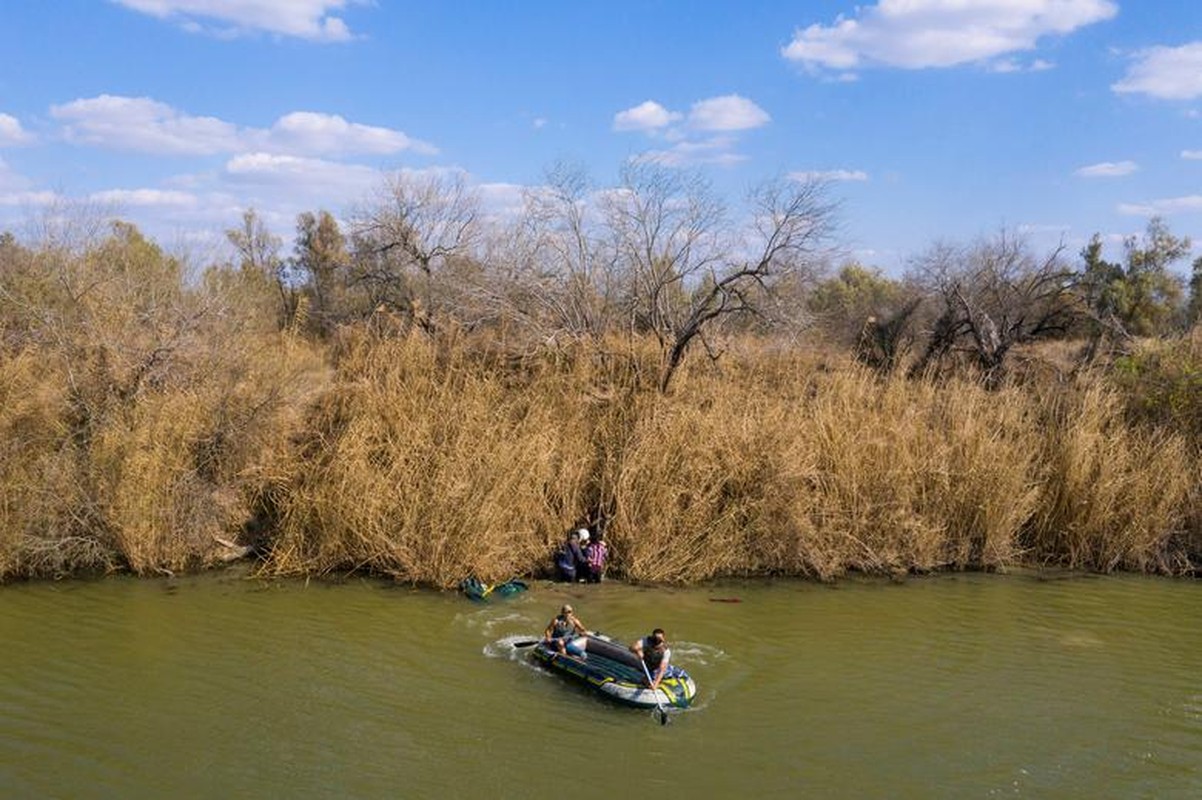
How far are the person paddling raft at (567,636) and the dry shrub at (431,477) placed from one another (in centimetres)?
344

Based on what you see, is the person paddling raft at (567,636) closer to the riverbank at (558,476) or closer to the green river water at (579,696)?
the green river water at (579,696)

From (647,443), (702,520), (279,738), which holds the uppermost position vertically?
(647,443)

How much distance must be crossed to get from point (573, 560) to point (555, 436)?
2.73 m

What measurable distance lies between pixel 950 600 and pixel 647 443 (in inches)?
242

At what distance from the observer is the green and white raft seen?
11.2m

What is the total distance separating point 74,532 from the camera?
619 inches

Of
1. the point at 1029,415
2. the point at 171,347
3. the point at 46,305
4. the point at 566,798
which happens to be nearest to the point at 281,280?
the point at 46,305

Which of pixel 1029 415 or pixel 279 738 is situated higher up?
pixel 1029 415

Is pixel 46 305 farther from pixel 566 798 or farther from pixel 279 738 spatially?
pixel 566 798

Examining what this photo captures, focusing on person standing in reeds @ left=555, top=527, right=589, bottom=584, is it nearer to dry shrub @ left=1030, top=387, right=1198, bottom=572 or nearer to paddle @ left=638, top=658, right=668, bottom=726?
paddle @ left=638, top=658, right=668, bottom=726

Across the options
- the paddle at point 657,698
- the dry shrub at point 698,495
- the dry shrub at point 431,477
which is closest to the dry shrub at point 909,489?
the dry shrub at point 698,495

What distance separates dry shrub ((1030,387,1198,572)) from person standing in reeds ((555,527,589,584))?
953 cm

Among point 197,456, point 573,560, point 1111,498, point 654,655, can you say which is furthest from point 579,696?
point 1111,498

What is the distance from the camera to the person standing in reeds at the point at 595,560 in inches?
650
